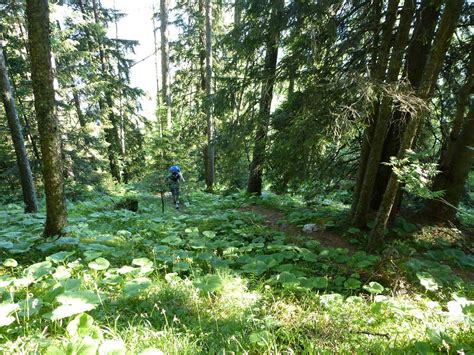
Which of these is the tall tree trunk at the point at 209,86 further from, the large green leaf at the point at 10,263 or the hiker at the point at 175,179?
the large green leaf at the point at 10,263

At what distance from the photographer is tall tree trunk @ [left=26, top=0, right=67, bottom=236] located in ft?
13.2

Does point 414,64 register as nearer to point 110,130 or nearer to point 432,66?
point 432,66

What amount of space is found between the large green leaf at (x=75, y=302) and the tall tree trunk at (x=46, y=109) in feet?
8.65

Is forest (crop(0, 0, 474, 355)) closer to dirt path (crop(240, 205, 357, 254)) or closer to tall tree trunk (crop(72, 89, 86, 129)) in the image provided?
dirt path (crop(240, 205, 357, 254))

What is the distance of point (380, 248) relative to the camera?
479cm

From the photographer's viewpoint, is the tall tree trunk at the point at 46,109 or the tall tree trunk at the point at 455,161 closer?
the tall tree trunk at the point at 46,109

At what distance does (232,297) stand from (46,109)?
12.0ft

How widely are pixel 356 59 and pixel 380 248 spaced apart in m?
3.50

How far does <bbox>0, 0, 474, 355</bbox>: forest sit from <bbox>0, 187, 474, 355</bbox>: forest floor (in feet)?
0.07

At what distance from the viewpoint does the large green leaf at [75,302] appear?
2117 millimetres

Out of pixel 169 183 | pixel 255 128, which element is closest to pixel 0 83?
pixel 169 183

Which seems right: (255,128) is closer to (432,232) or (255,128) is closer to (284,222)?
(284,222)

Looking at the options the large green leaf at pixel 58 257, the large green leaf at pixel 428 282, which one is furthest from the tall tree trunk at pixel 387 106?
the large green leaf at pixel 58 257

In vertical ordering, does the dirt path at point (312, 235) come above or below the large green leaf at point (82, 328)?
below
